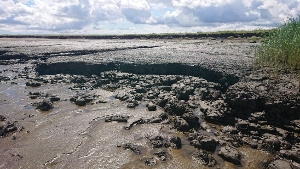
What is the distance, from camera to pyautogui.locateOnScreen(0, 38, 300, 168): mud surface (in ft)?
24.2

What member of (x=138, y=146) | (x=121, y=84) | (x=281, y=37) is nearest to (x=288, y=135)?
(x=138, y=146)

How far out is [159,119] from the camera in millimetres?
9945

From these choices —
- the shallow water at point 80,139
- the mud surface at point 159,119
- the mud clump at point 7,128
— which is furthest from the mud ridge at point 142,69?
the mud clump at point 7,128

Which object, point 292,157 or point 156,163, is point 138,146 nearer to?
point 156,163

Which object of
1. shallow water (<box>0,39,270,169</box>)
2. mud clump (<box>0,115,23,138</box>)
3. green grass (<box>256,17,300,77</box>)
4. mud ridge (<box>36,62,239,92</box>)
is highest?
green grass (<box>256,17,300,77</box>)

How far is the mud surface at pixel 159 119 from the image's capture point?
7.38 m

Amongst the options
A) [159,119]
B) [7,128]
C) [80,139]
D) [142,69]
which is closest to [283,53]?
[159,119]

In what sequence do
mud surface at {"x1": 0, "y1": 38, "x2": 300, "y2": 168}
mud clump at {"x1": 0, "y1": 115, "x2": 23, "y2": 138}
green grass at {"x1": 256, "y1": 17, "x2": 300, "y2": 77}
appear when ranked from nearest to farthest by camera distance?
mud surface at {"x1": 0, "y1": 38, "x2": 300, "y2": 168}
mud clump at {"x1": 0, "y1": 115, "x2": 23, "y2": 138}
green grass at {"x1": 256, "y1": 17, "x2": 300, "y2": 77}

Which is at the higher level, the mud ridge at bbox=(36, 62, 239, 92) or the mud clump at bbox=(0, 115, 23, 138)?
the mud ridge at bbox=(36, 62, 239, 92)

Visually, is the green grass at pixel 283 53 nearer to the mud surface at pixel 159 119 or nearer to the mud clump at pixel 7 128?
the mud surface at pixel 159 119

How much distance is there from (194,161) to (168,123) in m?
2.68

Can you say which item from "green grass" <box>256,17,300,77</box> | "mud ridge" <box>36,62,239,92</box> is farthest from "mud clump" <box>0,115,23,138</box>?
"green grass" <box>256,17,300,77</box>

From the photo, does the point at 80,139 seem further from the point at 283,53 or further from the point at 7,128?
the point at 283,53

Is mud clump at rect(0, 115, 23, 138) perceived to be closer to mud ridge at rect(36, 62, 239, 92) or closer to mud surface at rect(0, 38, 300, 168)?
mud surface at rect(0, 38, 300, 168)
